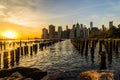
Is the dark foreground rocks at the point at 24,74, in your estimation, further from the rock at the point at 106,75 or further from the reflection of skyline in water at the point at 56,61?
the rock at the point at 106,75

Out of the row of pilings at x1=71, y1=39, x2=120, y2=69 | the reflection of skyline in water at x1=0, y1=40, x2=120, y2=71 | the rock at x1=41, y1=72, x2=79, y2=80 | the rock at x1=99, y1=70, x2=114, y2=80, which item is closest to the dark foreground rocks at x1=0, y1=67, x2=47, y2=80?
the rock at x1=41, y1=72, x2=79, y2=80

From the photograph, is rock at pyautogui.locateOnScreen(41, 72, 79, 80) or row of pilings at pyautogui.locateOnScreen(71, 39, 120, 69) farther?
row of pilings at pyautogui.locateOnScreen(71, 39, 120, 69)

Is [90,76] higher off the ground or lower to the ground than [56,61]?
higher

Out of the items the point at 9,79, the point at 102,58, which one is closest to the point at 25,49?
the point at 102,58

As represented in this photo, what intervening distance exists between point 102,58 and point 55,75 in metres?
11.8

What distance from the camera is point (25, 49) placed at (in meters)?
47.1

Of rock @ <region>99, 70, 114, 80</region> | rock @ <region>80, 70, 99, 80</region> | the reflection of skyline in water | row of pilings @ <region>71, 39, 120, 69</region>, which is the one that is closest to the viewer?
rock @ <region>99, 70, 114, 80</region>

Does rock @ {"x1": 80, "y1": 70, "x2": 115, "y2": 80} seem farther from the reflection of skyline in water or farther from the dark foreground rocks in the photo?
the reflection of skyline in water

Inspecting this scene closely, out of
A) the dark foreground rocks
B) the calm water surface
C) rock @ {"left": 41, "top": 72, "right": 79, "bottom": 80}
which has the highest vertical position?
rock @ {"left": 41, "top": 72, "right": 79, "bottom": 80}

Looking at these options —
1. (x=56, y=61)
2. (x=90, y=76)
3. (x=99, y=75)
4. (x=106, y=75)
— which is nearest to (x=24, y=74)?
(x=90, y=76)

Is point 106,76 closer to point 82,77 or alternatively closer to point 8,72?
point 82,77

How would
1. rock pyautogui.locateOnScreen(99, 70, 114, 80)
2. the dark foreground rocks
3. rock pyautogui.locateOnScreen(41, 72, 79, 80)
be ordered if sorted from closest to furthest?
rock pyautogui.locateOnScreen(99, 70, 114, 80) < rock pyautogui.locateOnScreen(41, 72, 79, 80) < the dark foreground rocks

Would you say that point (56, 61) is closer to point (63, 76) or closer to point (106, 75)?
point (63, 76)

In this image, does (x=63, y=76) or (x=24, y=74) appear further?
(x=24, y=74)
